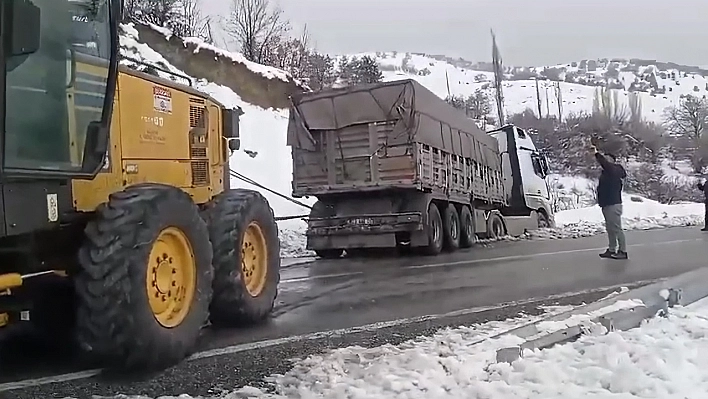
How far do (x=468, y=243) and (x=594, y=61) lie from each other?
192m

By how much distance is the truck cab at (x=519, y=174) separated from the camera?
2309 centimetres

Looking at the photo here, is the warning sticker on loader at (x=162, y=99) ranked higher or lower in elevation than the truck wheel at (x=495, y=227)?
higher

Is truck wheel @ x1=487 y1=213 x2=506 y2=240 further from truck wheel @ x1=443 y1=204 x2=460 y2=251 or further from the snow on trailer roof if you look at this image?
the snow on trailer roof

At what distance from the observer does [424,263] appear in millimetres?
13711

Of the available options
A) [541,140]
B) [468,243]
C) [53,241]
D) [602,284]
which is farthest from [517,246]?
[541,140]

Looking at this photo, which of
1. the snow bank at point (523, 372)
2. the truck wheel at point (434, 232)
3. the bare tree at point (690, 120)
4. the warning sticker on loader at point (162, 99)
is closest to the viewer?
the snow bank at point (523, 372)

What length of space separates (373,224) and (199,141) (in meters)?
7.85

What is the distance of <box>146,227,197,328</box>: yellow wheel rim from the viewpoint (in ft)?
17.7

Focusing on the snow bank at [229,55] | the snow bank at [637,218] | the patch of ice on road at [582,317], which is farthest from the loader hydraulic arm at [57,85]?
the snow bank at [229,55]

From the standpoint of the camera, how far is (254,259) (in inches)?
300

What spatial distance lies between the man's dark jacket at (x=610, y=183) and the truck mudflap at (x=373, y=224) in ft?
11.7

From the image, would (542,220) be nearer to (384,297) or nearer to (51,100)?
(384,297)

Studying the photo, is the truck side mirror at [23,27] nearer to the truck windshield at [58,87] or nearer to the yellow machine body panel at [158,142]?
the truck windshield at [58,87]

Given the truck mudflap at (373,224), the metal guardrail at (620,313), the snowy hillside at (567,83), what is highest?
the snowy hillside at (567,83)
